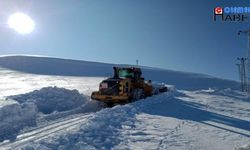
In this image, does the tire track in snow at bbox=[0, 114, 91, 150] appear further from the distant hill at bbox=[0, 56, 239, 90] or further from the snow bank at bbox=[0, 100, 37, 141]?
the distant hill at bbox=[0, 56, 239, 90]

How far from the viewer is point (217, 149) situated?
10.4 meters

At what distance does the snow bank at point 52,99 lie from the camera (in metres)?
18.6

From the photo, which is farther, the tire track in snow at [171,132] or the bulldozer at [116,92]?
the bulldozer at [116,92]

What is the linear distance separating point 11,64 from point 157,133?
60782mm

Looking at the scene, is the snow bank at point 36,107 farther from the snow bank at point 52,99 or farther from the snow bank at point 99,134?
the snow bank at point 99,134

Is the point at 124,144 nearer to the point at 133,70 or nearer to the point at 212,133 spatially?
the point at 212,133

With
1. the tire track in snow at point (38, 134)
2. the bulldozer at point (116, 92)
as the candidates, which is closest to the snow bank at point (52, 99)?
the bulldozer at point (116, 92)

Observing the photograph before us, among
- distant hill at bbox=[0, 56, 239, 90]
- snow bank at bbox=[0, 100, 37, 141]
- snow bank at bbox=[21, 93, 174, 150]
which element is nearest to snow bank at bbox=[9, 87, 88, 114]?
snow bank at bbox=[0, 100, 37, 141]

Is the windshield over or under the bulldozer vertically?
over

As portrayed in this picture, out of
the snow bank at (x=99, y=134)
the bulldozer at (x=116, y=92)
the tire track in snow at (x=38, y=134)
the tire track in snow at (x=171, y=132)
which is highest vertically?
the bulldozer at (x=116, y=92)

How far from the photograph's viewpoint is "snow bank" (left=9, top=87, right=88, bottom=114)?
1857 cm

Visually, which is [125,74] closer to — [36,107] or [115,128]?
[36,107]

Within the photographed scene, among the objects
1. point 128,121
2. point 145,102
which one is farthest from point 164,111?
point 128,121

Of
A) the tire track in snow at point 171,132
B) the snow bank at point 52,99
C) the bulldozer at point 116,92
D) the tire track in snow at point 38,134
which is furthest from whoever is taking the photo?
the bulldozer at point 116,92
